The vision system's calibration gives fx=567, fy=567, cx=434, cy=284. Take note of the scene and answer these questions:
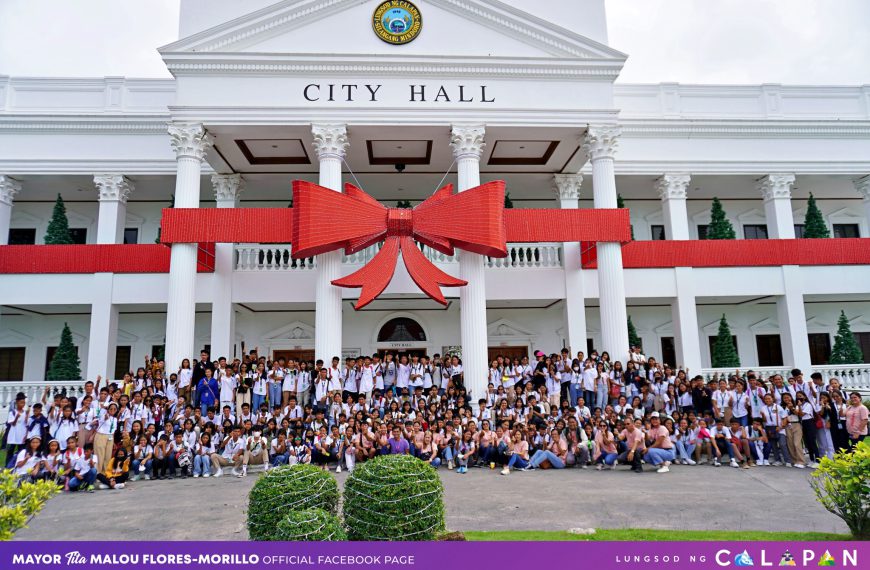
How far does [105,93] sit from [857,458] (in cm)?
2143

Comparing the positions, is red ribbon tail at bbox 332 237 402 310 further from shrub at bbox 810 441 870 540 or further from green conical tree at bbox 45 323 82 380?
shrub at bbox 810 441 870 540

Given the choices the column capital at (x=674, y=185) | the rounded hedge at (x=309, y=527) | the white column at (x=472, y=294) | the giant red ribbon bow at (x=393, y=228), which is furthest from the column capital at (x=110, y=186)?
the column capital at (x=674, y=185)

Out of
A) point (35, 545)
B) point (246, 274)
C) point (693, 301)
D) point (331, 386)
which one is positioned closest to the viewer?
point (35, 545)

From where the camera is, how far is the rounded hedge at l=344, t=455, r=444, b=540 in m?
5.05

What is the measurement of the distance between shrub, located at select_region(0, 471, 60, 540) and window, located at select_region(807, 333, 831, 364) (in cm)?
2302

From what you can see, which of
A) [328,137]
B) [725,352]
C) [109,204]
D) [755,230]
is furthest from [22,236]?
[755,230]

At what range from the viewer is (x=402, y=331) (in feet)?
64.7

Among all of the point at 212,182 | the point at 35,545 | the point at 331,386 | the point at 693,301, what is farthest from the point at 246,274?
the point at 693,301

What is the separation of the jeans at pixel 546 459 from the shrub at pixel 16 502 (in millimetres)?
7943

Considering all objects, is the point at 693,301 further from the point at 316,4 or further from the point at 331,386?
the point at 316,4

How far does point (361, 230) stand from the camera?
1412cm

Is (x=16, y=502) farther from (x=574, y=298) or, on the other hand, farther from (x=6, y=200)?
(x=6, y=200)

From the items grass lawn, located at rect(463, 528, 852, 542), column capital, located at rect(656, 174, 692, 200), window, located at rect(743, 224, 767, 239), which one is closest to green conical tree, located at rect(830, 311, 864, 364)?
window, located at rect(743, 224, 767, 239)

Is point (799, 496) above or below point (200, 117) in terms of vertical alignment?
below
